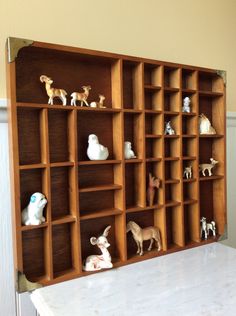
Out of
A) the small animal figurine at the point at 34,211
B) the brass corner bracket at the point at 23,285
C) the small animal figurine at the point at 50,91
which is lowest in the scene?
the brass corner bracket at the point at 23,285

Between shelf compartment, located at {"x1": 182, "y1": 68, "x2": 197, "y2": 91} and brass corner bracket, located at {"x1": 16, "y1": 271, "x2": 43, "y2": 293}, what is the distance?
847mm

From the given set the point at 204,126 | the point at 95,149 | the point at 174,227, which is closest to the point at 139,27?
the point at 204,126

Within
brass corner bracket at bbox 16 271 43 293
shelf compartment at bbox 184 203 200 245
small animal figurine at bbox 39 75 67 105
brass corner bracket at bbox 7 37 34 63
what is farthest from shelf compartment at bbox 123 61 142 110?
brass corner bracket at bbox 16 271 43 293

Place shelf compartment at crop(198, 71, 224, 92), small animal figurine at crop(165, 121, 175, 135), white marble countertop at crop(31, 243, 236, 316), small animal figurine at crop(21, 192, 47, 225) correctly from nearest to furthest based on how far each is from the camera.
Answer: white marble countertop at crop(31, 243, 236, 316)
small animal figurine at crop(21, 192, 47, 225)
small animal figurine at crop(165, 121, 175, 135)
shelf compartment at crop(198, 71, 224, 92)

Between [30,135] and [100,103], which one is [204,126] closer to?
[100,103]

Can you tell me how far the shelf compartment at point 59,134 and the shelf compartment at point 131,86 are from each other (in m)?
0.22

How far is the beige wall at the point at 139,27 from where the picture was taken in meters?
0.92

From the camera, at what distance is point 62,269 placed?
34.6 inches

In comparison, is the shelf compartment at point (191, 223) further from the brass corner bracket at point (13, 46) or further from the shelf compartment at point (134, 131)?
the brass corner bracket at point (13, 46)

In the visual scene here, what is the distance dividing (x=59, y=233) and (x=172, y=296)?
1.23 ft

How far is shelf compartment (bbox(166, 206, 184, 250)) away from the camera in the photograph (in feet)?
3.39

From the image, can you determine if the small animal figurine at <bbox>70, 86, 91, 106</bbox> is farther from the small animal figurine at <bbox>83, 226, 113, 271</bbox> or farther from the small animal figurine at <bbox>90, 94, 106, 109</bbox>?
the small animal figurine at <bbox>83, 226, 113, 271</bbox>

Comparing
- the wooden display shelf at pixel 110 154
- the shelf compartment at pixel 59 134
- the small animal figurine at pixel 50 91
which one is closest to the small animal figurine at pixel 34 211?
the wooden display shelf at pixel 110 154

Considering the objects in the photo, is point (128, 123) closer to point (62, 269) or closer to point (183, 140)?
point (183, 140)
